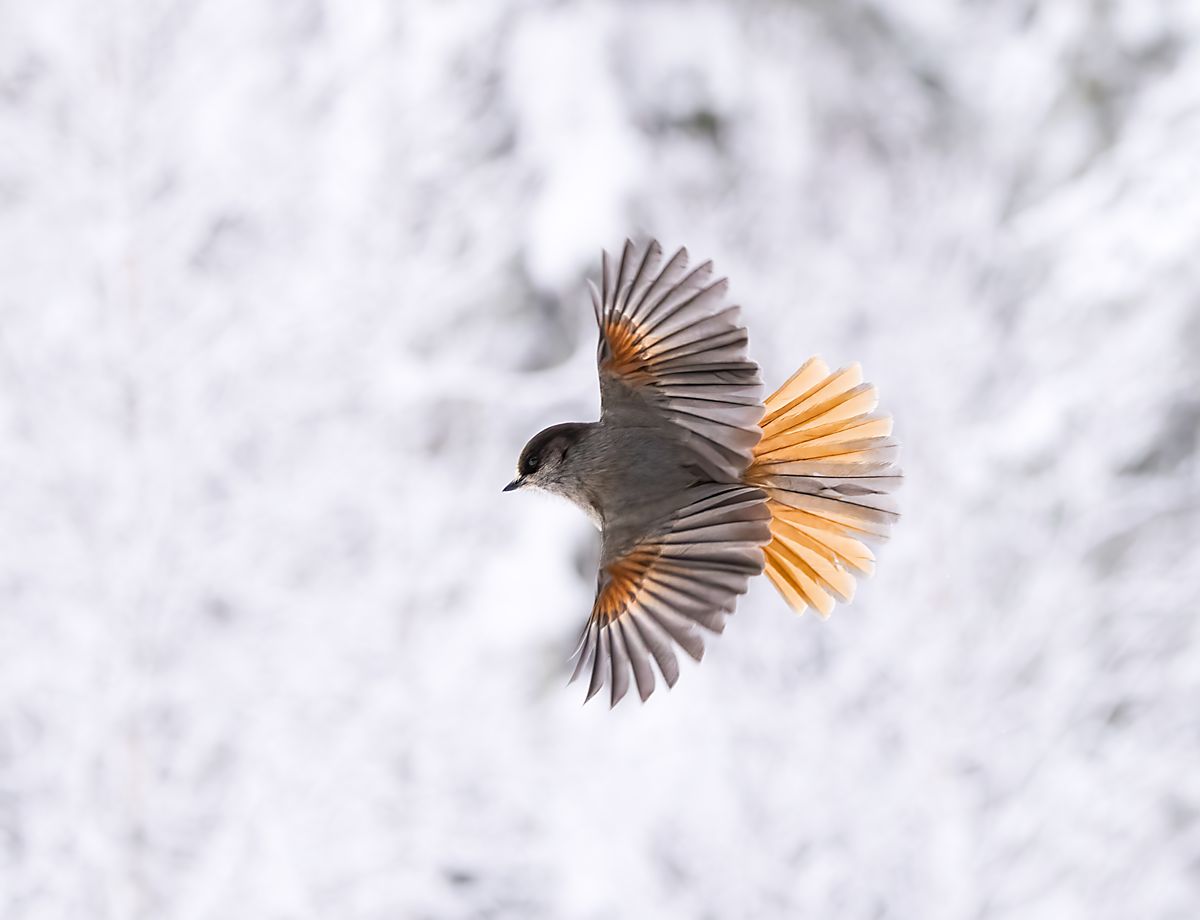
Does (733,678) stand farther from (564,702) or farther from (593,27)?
(593,27)

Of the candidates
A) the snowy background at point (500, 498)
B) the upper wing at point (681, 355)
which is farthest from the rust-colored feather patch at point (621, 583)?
the snowy background at point (500, 498)

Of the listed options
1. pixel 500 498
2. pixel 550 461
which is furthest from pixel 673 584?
pixel 500 498

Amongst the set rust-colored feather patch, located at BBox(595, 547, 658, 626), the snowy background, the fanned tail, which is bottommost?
rust-colored feather patch, located at BBox(595, 547, 658, 626)

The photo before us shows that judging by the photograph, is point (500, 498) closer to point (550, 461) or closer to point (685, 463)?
point (550, 461)

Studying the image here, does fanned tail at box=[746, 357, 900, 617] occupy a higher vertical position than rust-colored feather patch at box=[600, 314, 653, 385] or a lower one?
lower

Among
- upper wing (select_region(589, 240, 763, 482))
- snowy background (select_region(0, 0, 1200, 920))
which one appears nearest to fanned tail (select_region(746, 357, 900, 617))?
upper wing (select_region(589, 240, 763, 482))

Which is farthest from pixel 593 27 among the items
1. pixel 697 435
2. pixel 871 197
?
pixel 697 435

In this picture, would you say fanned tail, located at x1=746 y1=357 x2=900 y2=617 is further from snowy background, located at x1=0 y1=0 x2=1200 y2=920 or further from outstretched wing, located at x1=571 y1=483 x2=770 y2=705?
snowy background, located at x1=0 y1=0 x2=1200 y2=920
